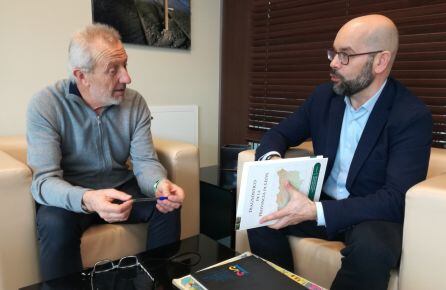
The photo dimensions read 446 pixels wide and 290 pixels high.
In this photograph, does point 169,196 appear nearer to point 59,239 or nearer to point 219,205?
point 59,239

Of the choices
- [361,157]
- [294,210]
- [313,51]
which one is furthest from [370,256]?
[313,51]

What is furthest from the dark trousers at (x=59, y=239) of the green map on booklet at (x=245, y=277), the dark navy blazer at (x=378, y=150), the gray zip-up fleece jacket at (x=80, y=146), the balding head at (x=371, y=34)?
the balding head at (x=371, y=34)

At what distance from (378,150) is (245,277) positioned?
70 centimetres

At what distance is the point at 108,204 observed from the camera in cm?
110

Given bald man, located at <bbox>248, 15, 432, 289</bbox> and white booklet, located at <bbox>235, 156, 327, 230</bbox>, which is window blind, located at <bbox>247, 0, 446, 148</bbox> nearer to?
bald man, located at <bbox>248, 15, 432, 289</bbox>

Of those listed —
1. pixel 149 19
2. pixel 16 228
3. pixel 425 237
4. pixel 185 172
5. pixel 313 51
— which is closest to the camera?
pixel 425 237

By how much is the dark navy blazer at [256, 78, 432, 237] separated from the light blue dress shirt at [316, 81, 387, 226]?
0.08ft

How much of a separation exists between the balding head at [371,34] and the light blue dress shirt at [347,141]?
0.52ft

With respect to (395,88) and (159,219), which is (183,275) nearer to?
(159,219)

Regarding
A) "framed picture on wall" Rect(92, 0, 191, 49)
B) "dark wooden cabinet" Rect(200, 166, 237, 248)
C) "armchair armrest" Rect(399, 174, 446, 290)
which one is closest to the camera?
"armchair armrest" Rect(399, 174, 446, 290)

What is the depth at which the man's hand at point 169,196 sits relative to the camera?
1.24m

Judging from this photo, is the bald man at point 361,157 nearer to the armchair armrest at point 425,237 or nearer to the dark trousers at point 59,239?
the armchair armrest at point 425,237

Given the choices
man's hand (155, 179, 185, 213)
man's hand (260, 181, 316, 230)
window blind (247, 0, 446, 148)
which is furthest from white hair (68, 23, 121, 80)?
window blind (247, 0, 446, 148)

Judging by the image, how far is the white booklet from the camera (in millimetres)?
1088
